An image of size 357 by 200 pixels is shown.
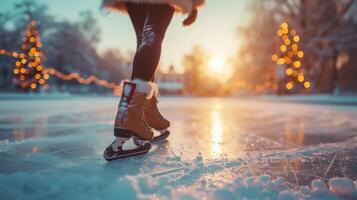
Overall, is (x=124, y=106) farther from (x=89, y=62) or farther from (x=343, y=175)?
(x=89, y=62)

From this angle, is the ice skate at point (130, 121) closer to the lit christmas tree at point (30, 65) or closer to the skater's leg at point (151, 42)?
the skater's leg at point (151, 42)

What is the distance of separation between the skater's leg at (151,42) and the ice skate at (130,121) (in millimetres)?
71

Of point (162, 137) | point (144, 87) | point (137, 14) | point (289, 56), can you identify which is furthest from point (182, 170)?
point (289, 56)

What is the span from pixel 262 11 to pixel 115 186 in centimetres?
2030

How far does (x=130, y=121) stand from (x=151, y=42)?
1.40 ft

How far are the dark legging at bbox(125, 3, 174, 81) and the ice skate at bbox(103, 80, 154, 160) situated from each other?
0.25 feet

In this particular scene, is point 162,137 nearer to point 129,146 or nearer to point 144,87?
point 129,146

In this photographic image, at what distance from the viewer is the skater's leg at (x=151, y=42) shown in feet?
4.79

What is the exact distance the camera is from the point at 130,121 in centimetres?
135

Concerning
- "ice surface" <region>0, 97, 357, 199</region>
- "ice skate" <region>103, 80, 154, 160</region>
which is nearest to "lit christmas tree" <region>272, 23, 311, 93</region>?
"ice surface" <region>0, 97, 357, 199</region>

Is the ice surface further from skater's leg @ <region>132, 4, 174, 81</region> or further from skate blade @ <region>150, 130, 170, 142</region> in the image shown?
skater's leg @ <region>132, 4, 174, 81</region>

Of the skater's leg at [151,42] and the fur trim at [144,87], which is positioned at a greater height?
the skater's leg at [151,42]

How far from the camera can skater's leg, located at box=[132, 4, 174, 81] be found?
146 centimetres

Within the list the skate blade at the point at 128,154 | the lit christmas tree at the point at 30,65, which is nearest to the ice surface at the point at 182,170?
the skate blade at the point at 128,154
